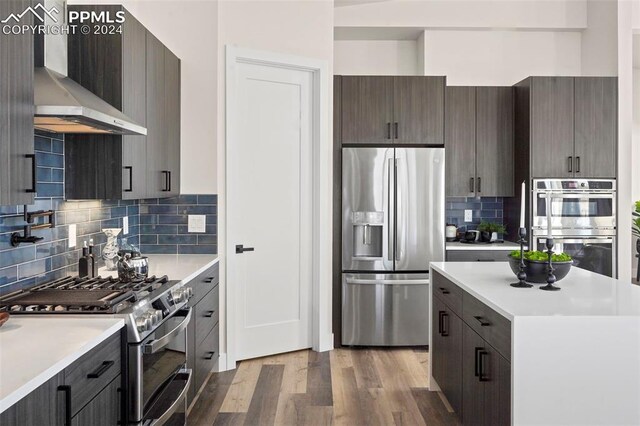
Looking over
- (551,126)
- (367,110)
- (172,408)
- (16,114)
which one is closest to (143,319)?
(172,408)

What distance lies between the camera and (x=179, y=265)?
357cm

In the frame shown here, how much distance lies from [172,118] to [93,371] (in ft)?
7.89

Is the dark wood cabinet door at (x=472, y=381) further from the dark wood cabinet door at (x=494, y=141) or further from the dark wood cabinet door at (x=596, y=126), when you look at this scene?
the dark wood cabinet door at (x=596, y=126)

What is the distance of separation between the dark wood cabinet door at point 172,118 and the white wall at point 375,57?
2170 millimetres

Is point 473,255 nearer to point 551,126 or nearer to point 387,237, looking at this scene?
point 387,237

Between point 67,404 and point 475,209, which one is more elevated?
point 475,209

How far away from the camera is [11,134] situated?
→ 1930 mm

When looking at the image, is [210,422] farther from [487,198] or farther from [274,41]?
[487,198]

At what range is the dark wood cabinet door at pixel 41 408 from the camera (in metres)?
1.37

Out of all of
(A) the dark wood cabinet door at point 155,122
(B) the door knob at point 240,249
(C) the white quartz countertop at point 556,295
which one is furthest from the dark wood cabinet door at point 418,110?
(A) the dark wood cabinet door at point 155,122

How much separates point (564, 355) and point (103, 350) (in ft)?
5.59

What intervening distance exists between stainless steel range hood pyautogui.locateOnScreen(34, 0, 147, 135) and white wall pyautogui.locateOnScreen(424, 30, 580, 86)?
369 centimetres

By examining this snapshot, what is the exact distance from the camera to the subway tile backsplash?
565 cm

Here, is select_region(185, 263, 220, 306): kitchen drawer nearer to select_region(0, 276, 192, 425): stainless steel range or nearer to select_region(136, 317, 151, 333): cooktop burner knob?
select_region(0, 276, 192, 425): stainless steel range
